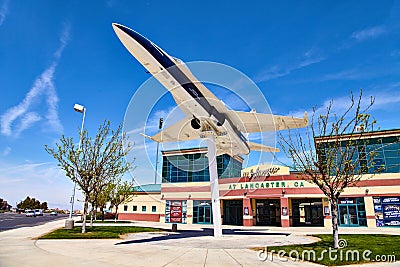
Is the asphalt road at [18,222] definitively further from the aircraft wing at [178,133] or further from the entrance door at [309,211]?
the entrance door at [309,211]

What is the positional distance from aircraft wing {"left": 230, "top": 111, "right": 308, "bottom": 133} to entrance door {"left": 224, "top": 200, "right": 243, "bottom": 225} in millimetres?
16299

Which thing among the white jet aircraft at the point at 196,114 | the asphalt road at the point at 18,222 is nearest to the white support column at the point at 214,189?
the white jet aircraft at the point at 196,114

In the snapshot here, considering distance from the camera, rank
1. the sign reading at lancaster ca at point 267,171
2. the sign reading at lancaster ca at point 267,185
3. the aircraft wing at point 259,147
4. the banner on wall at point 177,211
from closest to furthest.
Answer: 1. the aircraft wing at point 259,147
2. the sign reading at lancaster ca at point 267,185
3. the sign reading at lancaster ca at point 267,171
4. the banner on wall at point 177,211

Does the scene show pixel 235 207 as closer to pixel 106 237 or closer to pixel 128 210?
pixel 128 210

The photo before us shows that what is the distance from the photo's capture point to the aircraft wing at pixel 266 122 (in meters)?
22.6

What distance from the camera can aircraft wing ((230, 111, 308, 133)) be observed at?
22605mm

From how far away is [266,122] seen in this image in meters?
23.6

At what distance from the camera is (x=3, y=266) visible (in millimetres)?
8430

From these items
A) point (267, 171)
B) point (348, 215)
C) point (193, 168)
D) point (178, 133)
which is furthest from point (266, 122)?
point (193, 168)

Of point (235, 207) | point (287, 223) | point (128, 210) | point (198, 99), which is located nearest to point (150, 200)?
point (128, 210)

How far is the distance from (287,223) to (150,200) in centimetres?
2249

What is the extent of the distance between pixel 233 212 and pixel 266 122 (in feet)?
60.9

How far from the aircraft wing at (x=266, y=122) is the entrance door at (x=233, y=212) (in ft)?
53.5

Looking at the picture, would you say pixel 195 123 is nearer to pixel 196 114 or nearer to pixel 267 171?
pixel 196 114
